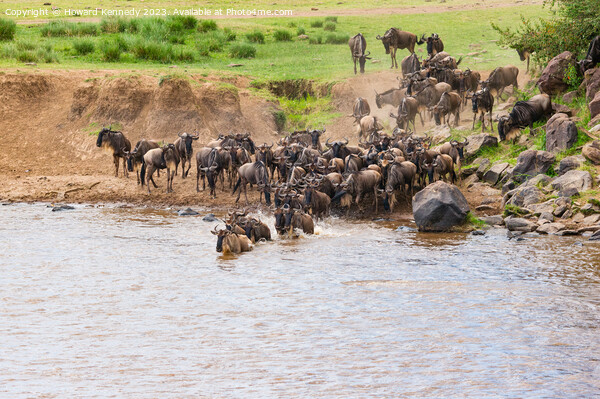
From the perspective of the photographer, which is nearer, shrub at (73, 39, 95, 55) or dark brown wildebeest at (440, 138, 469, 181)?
dark brown wildebeest at (440, 138, 469, 181)

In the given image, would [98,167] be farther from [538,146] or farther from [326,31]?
[326,31]

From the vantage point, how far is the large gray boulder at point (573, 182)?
64.1 ft

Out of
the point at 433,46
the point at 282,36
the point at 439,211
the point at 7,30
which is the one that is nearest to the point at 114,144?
the point at 439,211

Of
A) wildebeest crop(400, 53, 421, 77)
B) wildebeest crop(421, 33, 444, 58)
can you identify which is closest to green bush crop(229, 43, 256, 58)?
wildebeest crop(400, 53, 421, 77)

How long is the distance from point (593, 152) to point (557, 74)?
→ 234 inches

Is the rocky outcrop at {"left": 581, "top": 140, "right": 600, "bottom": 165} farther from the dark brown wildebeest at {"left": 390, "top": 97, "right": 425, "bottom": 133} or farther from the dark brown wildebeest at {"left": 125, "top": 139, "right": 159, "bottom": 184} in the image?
the dark brown wildebeest at {"left": 125, "top": 139, "right": 159, "bottom": 184}

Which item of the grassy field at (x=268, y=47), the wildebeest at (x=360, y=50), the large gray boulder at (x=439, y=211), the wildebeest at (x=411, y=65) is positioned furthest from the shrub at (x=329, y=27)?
the large gray boulder at (x=439, y=211)

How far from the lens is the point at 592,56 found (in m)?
24.4

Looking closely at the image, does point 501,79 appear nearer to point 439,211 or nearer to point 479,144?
point 479,144

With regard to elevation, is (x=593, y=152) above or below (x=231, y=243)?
above

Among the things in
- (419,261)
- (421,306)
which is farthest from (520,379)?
(419,261)

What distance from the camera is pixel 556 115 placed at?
22562mm

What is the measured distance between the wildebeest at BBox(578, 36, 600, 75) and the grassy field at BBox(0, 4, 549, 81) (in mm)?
8748

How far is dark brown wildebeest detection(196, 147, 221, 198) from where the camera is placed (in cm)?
2327
